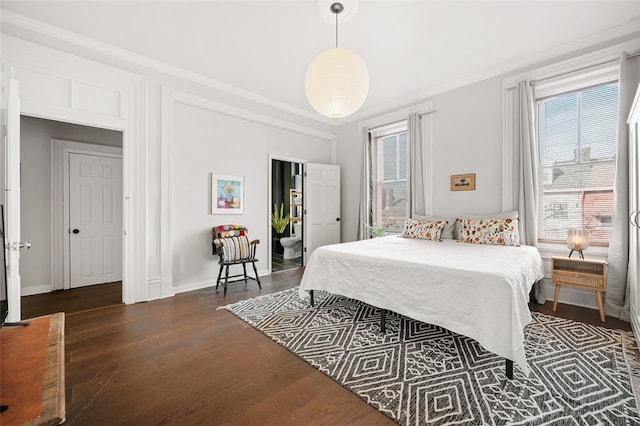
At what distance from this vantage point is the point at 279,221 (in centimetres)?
680

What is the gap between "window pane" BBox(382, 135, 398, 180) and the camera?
5246 millimetres

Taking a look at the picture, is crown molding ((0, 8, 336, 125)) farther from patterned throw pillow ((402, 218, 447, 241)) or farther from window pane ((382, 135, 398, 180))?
patterned throw pillow ((402, 218, 447, 241))

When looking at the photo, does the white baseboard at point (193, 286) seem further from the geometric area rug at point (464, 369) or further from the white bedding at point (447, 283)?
the white bedding at point (447, 283)

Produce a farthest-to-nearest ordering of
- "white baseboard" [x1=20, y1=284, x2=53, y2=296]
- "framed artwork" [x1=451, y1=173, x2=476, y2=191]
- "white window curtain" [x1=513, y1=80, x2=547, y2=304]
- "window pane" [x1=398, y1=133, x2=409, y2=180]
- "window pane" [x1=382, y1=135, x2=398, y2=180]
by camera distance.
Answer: "window pane" [x1=382, y1=135, x2=398, y2=180]
"window pane" [x1=398, y1=133, x2=409, y2=180]
"framed artwork" [x1=451, y1=173, x2=476, y2=191]
"white baseboard" [x1=20, y1=284, x2=53, y2=296]
"white window curtain" [x1=513, y1=80, x2=547, y2=304]

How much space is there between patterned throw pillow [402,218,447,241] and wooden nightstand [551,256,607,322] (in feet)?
4.04

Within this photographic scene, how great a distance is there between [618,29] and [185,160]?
5.18 meters

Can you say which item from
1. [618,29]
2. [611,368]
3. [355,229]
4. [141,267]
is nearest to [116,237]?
[141,267]

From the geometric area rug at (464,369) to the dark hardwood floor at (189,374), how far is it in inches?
6.6

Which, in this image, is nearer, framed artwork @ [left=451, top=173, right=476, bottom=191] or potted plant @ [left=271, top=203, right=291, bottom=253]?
framed artwork @ [left=451, top=173, right=476, bottom=191]

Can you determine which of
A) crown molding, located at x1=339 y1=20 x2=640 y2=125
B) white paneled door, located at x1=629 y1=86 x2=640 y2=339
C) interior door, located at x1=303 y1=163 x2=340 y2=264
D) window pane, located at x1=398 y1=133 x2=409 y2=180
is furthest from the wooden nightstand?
interior door, located at x1=303 y1=163 x2=340 y2=264

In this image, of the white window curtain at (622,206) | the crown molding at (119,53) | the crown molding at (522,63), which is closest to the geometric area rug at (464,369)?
the white window curtain at (622,206)

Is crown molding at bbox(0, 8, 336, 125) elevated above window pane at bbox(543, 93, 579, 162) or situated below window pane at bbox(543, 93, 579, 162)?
A: above

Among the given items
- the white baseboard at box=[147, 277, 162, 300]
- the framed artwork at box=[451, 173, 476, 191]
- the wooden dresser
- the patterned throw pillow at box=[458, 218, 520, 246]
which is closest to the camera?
the wooden dresser

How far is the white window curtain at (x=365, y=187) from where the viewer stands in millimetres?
5398
